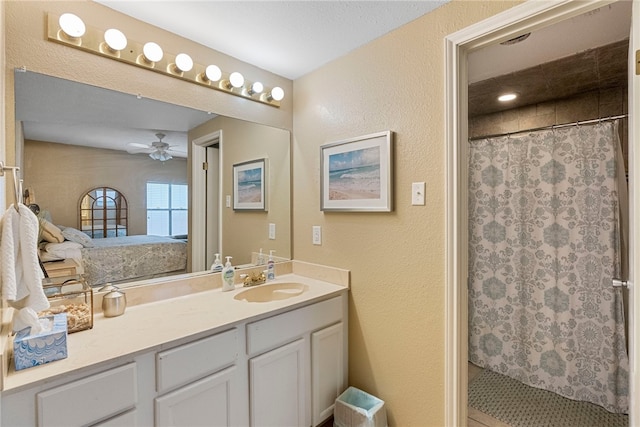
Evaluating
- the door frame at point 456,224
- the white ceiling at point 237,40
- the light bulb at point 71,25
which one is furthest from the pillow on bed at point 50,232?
the door frame at point 456,224

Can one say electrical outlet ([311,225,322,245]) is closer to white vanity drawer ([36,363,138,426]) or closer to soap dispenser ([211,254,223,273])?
soap dispenser ([211,254,223,273])

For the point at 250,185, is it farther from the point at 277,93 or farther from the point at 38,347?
the point at 38,347

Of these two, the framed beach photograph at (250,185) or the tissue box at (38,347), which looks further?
the framed beach photograph at (250,185)

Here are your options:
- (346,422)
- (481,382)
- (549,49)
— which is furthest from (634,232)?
(481,382)

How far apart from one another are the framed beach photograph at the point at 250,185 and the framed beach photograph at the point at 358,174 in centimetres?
44

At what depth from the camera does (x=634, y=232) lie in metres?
0.90

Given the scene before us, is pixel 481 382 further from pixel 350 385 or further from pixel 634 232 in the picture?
pixel 634 232

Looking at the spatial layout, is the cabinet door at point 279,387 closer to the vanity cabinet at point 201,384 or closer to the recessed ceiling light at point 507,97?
the vanity cabinet at point 201,384

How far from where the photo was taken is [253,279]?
187 cm

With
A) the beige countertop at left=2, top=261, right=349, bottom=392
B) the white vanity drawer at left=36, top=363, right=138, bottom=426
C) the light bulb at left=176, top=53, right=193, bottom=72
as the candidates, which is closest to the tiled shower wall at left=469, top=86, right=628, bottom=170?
the beige countertop at left=2, top=261, right=349, bottom=392

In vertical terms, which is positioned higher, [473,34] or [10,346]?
[473,34]

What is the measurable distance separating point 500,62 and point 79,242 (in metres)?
2.62

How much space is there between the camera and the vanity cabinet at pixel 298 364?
53.9 inches

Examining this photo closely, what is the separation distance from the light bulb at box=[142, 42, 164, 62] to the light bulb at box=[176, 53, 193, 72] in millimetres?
98
